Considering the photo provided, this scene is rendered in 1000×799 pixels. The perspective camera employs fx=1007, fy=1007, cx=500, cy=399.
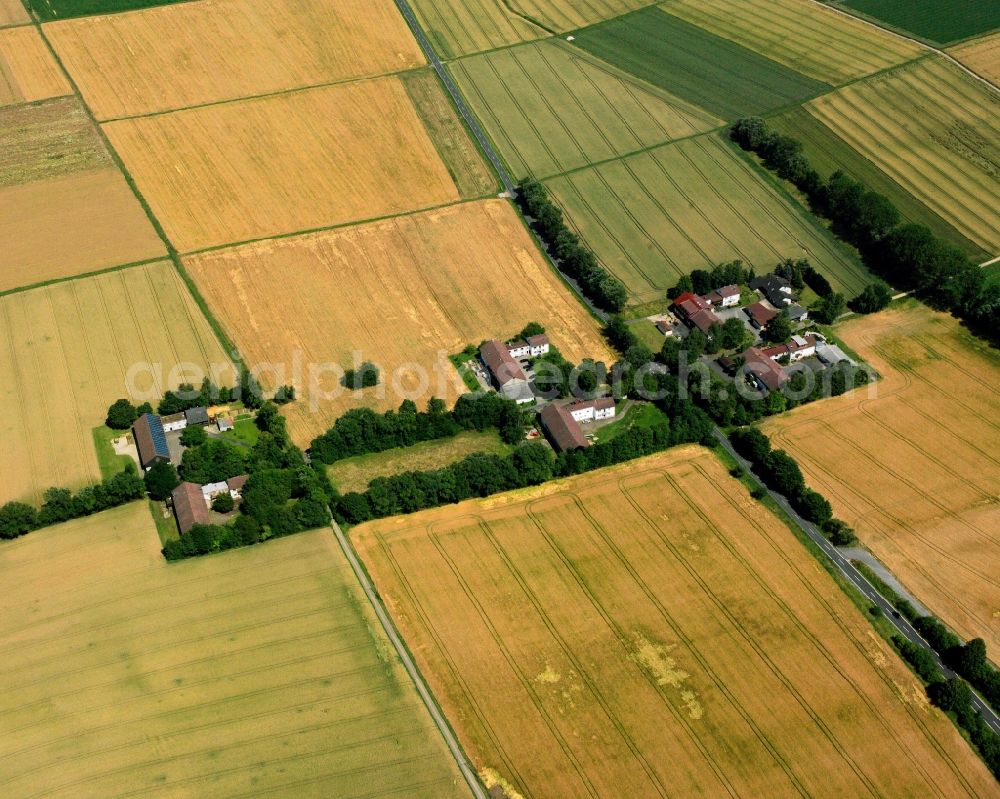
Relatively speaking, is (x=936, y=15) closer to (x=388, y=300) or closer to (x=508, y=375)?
(x=388, y=300)

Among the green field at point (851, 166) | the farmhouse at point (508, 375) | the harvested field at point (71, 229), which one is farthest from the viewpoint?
the green field at point (851, 166)

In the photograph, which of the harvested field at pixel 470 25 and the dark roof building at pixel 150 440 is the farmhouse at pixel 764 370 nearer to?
the dark roof building at pixel 150 440

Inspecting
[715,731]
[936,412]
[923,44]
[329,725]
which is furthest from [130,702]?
[923,44]

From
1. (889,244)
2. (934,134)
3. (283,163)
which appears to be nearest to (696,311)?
(889,244)

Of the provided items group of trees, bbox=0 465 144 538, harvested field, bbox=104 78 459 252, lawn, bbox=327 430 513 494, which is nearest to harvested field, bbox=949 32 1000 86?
harvested field, bbox=104 78 459 252

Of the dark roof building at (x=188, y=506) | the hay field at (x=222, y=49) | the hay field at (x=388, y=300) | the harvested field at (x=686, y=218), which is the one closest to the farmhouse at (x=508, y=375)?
the hay field at (x=388, y=300)

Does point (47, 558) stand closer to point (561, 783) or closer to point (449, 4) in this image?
point (561, 783)

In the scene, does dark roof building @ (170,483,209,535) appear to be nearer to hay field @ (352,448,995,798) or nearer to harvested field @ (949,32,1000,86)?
hay field @ (352,448,995,798)
